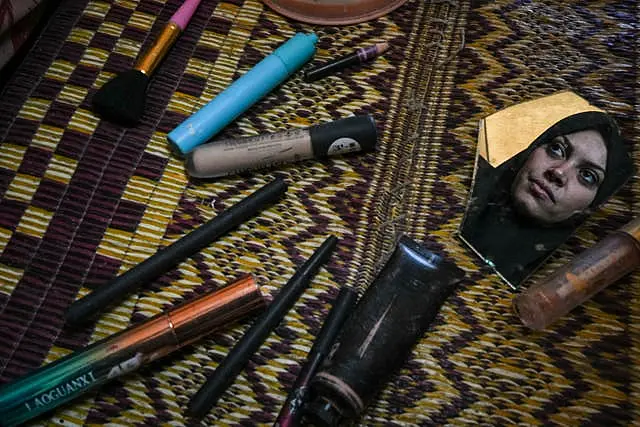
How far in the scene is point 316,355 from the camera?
45 cm

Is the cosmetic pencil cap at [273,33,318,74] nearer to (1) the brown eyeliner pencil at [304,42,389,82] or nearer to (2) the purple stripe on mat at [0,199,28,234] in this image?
(1) the brown eyeliner pencil at [304,42,389,82]

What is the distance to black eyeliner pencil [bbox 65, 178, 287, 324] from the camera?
46 centimetres

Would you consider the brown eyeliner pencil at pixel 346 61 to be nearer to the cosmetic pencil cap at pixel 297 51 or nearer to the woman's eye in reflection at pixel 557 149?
the cosmetic pencil cap at pixel 297 51

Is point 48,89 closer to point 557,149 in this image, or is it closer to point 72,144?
point 72,144

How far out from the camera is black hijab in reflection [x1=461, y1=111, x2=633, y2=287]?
1.54 ft

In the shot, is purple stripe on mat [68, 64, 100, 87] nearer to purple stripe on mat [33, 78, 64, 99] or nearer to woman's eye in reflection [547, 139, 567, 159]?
purple stripe on mat [33, 78, 64, 99]

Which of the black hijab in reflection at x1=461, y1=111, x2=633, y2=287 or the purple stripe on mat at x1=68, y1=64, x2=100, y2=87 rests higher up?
the black hijab in reflection at x1=461, y1=111, x2=633, y2=287

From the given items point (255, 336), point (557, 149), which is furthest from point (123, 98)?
point (557, 149)

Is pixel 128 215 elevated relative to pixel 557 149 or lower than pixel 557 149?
lower

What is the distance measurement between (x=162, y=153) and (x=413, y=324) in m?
0.24

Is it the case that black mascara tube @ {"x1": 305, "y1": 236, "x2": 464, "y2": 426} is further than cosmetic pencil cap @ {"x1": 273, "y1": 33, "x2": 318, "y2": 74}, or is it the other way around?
cosmetic pencil cap @ {"x1": 273, "y1": 33, "x2": 318, "y2": 74}

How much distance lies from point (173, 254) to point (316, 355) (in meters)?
0.13

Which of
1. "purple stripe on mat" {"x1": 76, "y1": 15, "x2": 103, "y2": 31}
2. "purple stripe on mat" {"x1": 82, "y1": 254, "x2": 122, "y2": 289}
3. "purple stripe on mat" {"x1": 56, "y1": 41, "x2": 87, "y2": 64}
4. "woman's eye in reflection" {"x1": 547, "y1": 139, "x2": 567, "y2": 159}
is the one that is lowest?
"purple stripe on mat" {"x1": 82, "y1": 254, "x2": 122, "y2": 289}

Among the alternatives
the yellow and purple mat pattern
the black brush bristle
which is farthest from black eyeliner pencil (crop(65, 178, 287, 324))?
the black brush bristle
